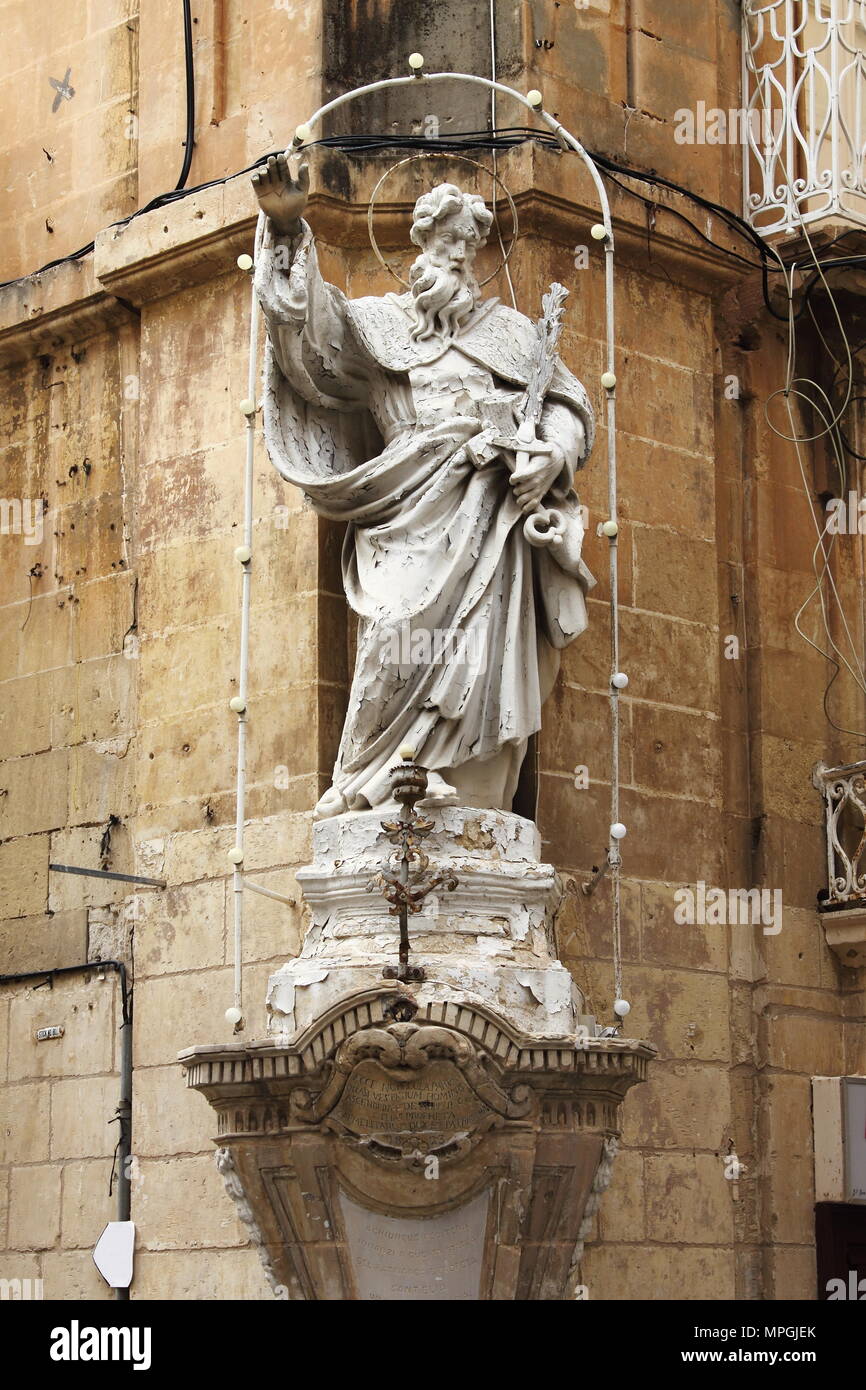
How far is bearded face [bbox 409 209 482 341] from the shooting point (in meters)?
9.53

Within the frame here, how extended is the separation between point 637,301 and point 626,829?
2035 millimetres

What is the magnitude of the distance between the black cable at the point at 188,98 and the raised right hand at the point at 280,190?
2186mm

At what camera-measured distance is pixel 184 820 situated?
10.6 m

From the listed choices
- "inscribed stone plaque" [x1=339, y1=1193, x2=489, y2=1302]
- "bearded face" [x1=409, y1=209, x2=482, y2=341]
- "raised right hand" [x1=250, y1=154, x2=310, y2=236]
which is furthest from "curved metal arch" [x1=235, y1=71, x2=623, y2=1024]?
"inscribed stone plaque" [x1=339, y1=1193, x2=489, y2=1302]

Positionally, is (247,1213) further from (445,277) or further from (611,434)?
(445,277)

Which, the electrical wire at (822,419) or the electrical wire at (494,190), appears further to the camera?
the electrical wire at (822,419)

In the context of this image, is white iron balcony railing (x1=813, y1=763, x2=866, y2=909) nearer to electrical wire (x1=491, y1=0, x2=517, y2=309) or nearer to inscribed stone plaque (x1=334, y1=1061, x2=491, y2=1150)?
electrical wire (x1=491, y1=0, x2=517, y2=309)

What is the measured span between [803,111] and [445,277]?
259 centimetres

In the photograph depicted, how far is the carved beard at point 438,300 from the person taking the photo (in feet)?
31.2

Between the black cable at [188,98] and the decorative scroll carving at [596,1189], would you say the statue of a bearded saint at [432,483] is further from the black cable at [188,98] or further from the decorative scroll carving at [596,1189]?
the black cable at [188,98]

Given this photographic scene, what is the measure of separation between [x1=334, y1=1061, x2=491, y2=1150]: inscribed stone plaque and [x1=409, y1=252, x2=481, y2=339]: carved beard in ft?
8.31

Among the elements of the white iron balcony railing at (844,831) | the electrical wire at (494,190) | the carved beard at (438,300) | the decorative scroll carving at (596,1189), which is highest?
the electrical wire at (494,190)

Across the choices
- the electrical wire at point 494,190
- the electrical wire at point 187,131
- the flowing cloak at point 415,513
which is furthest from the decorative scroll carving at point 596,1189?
the electrical wire at point 187,131
